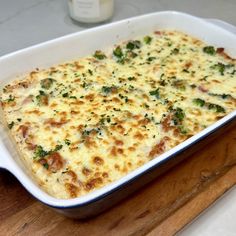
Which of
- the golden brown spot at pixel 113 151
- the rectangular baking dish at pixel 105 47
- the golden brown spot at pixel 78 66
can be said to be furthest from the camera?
the golden brown spot at pixel 78 66

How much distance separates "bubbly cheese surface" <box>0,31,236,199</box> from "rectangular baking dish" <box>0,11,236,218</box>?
40mm

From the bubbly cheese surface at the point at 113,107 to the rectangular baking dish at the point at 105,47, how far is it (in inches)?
1.6

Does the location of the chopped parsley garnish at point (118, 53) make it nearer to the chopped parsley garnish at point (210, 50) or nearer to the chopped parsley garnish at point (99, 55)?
the chopped parsley garnish at point (99, 55)

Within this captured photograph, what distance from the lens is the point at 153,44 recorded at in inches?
72.1

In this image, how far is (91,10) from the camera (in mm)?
2035

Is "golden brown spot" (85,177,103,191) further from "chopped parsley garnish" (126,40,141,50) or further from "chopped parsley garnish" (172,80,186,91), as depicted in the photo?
"chopped parsley garnish" (126,40,141,50)

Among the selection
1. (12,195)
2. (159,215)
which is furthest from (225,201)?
(12,195)

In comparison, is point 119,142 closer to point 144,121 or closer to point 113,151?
point 113,151

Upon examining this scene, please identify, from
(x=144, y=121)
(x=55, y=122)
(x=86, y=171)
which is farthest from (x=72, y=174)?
(x=144, y=121)

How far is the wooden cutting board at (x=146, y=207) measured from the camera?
1108mm

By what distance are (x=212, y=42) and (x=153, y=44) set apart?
0.28 m

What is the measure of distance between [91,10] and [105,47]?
393 millimetres

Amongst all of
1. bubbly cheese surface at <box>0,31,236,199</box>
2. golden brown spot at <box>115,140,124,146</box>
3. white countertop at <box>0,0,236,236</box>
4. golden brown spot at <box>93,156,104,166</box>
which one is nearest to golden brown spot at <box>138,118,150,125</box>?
bubbly cheese surface at <box>0,31,236,199</box>

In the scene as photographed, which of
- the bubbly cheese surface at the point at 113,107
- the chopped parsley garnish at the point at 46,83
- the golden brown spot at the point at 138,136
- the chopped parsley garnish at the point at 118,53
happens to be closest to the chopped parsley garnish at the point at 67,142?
the bubbly cheese surface at the point at 113,107
